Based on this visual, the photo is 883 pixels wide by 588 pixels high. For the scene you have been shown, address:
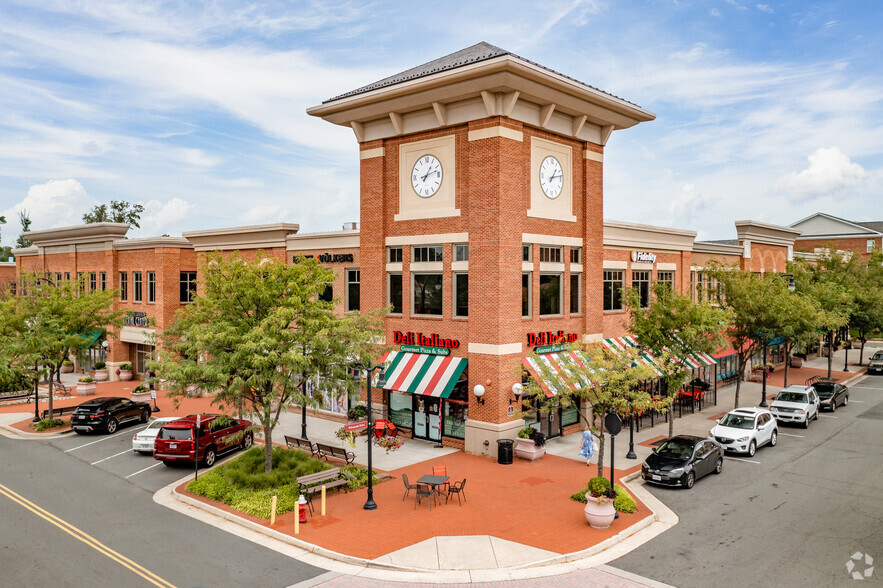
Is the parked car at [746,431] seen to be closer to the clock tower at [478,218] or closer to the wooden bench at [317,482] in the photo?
the clock tower at [478,218]

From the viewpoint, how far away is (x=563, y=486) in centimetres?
2080

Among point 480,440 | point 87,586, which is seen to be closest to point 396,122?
point 480,440

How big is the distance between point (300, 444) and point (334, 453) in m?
2.26

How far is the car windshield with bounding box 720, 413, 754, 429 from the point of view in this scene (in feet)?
84.1

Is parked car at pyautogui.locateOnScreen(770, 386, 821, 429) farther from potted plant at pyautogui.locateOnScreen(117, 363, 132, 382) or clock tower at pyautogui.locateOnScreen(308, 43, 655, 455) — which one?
potted plant at pyautogui.locateOnScreen(117, 363, 132, 382)

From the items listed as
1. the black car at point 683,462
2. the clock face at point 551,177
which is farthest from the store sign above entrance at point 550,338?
the black car at point 683,462

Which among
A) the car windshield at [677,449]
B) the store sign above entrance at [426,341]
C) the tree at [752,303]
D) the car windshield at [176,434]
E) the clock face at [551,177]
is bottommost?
the car windshield at [677,449]

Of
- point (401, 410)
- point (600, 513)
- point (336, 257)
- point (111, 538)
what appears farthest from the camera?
→ point (336, 257)

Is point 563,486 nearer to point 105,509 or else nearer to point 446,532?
point 446,532

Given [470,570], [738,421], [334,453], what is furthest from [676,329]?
[470,570]

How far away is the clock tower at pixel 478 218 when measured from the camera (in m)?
24.6

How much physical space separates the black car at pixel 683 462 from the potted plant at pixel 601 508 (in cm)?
418

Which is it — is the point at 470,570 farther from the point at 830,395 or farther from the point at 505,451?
the point at 830,395

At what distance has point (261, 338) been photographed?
762 inches
